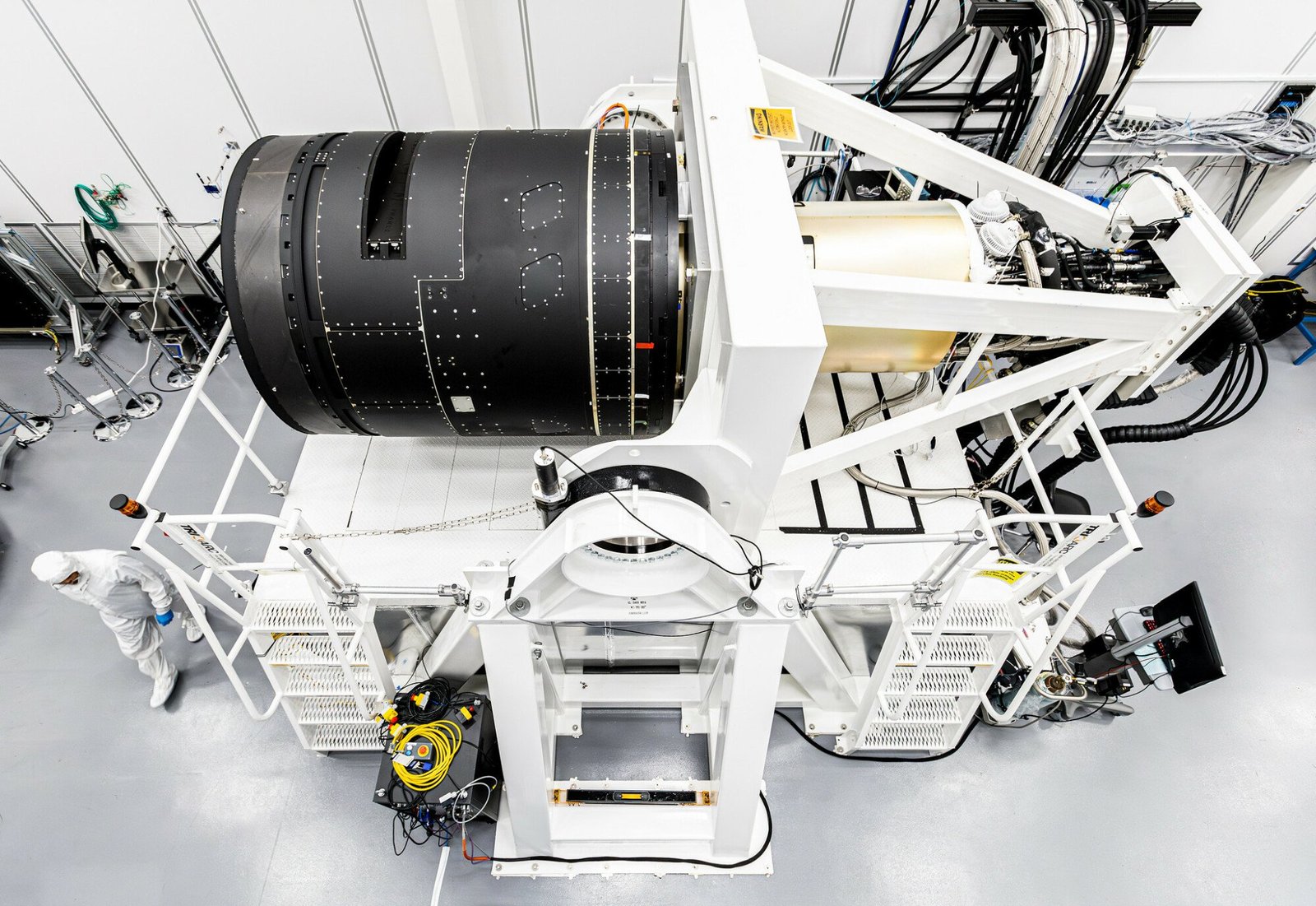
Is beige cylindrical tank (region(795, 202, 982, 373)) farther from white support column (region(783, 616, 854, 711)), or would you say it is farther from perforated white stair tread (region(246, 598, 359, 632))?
perforated white stair tread (region(246, 598, 359, 632))

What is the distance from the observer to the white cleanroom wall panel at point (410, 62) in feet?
15.8

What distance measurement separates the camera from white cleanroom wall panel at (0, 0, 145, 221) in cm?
487

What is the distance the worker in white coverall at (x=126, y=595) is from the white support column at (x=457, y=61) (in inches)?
143

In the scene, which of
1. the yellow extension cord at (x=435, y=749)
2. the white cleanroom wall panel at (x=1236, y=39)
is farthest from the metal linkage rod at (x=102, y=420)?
the white cleanroom wall panel at (x=1236, y=39)

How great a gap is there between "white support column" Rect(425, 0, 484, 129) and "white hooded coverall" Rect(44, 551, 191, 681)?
11.9 feet

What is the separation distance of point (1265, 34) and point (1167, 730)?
481 centimetres

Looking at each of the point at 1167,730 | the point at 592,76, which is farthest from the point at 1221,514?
the point at 592,76

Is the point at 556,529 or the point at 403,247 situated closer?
the point at 556,529

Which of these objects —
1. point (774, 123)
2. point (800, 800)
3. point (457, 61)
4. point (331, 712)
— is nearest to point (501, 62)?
point (457, 61)

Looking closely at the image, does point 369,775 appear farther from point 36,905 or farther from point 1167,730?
point 1167,730

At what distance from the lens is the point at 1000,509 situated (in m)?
4.48

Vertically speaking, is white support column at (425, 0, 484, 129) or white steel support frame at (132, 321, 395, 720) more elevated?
white support column at (425, 0, 484, 129)

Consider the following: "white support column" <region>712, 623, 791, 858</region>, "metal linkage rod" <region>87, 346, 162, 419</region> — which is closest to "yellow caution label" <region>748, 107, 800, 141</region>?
"white support column" <region>712, 623, 791, 858</region>

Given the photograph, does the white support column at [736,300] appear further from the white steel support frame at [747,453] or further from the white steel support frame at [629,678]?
the white steel support frame at [629,678]
